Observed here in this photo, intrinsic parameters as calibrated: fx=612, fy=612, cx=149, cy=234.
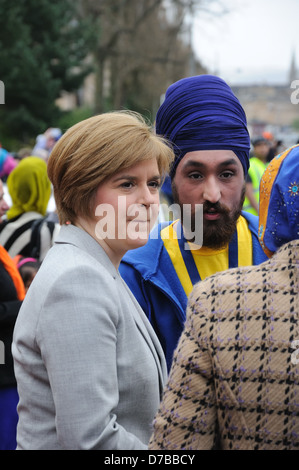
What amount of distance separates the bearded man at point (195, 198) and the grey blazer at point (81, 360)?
0.96 feet

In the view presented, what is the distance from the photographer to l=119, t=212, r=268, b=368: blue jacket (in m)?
2.06

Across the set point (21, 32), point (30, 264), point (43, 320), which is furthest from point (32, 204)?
point (21, 32)

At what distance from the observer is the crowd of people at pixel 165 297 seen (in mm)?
1407

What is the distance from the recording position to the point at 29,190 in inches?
200

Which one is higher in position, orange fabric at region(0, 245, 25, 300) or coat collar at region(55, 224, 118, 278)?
coat collar at region(55, 224, 118, 278)

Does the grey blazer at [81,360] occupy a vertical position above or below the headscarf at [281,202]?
below

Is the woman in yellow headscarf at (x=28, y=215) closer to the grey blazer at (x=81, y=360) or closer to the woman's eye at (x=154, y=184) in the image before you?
the woman's eye at (x=154, y=184)

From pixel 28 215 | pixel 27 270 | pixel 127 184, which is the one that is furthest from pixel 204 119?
pixel 28 215

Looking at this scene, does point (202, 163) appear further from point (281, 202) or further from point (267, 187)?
point (281, 202)

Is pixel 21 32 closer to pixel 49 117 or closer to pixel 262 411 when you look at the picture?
pixel 49 117

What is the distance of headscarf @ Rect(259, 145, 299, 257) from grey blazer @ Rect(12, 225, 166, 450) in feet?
1.49

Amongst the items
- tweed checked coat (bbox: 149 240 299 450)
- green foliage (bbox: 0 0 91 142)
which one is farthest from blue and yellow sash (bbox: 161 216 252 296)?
green foliage (bbox: 0 0 91 142)

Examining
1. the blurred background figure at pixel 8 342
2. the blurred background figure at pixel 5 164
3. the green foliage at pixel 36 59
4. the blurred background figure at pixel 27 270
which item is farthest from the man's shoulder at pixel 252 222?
the green foliage at pixel 36 59

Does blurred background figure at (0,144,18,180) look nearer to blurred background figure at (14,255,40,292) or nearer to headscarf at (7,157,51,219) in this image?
headscarf at (7,157,51,219)
